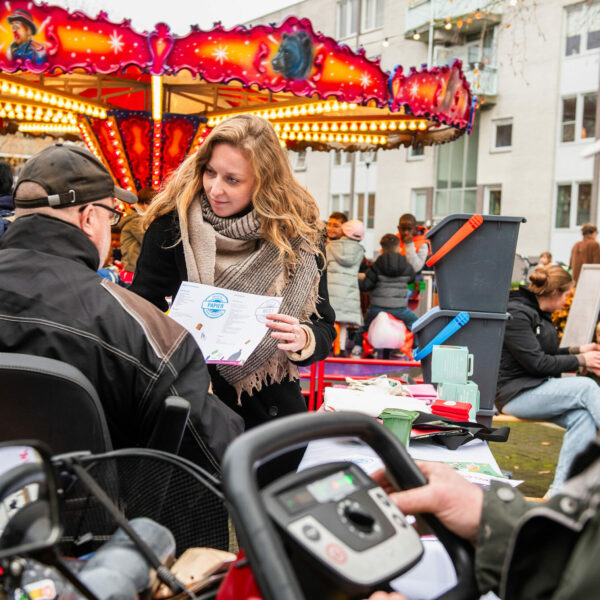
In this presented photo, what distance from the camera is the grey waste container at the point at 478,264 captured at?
12.7 ft

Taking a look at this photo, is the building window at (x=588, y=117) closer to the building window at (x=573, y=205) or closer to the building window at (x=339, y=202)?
the building window at (x=573, y=205)

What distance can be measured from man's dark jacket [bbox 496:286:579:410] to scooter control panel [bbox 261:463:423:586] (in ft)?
13.1

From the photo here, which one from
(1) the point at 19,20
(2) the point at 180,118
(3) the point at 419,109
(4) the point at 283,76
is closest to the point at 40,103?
(2) the point at 180,118

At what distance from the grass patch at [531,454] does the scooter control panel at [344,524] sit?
13.5 ft

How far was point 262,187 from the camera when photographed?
251 cm

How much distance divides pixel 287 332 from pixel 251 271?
286 mm

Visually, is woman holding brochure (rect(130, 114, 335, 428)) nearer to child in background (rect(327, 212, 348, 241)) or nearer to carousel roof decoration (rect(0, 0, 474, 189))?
carousel roof decoration (rect(0, 0, 474, 189))

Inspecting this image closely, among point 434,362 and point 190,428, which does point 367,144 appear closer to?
point 434,362

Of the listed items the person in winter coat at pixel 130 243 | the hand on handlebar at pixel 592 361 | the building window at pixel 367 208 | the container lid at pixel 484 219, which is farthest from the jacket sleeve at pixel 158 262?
the building window at pixel 367 208

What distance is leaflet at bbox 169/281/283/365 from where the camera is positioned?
231 centimetres

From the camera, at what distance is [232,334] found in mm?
2311

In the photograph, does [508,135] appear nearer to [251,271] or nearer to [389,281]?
[389,281]

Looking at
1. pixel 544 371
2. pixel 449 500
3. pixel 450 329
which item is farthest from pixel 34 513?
pixel 544 371

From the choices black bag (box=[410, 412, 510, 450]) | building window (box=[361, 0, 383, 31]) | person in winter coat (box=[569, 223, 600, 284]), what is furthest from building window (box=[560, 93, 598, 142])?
black bag (box=[410, 412, 510, 450])
